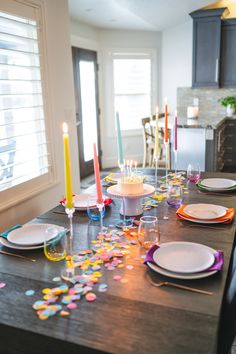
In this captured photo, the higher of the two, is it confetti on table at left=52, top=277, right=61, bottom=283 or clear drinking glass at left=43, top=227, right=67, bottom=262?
clear drinking glass at left=43, top=227, right=67, bottom=262

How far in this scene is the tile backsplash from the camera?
608cm

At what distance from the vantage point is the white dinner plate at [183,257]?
1322mm

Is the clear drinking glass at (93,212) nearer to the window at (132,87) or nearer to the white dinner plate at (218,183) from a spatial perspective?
the white dinner plate at (218,183)

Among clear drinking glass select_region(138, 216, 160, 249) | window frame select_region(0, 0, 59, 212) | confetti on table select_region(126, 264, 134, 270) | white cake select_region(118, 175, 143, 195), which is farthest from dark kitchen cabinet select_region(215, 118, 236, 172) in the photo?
confetti on table select_region(126, 264, 134, 270)

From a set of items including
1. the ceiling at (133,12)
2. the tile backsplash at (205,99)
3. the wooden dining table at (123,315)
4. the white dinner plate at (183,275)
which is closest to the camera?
the wooden dining table at (123,315)

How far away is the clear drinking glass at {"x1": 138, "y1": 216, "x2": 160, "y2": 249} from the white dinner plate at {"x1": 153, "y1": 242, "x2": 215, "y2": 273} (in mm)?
62

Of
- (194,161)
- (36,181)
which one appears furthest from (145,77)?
(36,181)

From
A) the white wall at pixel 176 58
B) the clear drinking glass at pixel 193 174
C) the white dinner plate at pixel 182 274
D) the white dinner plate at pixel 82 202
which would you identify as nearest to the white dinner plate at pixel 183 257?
the white dinner plate at pixel 182 274

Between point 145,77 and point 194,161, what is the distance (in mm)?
2846

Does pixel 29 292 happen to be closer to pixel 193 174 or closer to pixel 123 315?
pixel 123 315

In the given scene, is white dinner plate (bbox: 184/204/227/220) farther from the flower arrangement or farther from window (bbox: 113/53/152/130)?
window (bbox: 113/53/152/130)

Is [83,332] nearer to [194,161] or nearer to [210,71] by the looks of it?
[194,161]

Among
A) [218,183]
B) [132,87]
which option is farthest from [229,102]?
[218,183]

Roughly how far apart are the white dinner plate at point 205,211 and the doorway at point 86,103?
3.91 m
